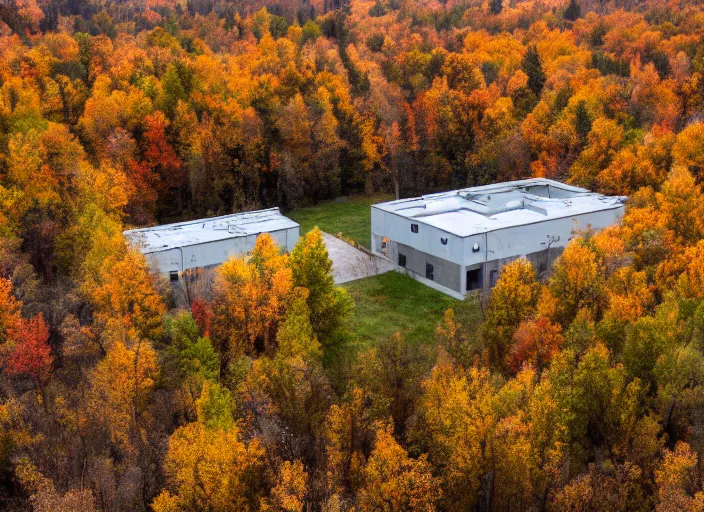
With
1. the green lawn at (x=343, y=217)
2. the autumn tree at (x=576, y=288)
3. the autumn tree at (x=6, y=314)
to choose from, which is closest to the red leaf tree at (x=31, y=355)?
the autumn tree at (x=6, y=314)

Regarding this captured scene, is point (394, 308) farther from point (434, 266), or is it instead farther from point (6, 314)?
point (6, 314)

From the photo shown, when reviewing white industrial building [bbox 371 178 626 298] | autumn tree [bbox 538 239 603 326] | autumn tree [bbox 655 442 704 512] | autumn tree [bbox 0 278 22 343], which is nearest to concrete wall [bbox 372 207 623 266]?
white industrial building [bbox 371 178 626 298]

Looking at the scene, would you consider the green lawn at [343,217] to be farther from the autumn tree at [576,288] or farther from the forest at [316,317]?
the autumn tree at [576,288]

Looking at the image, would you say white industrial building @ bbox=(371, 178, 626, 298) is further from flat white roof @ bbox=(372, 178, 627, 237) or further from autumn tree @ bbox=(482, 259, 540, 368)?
autumn tree @ bbox=(482, 259, 540, 368)

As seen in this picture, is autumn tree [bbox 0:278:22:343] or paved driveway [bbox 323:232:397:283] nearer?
autumn tree [bbox 0:278:22:343]

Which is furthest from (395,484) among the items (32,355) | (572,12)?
(572,12)

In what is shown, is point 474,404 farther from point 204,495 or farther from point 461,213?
point 461,213

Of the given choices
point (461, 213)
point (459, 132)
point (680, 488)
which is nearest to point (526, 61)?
point (459, 132)
